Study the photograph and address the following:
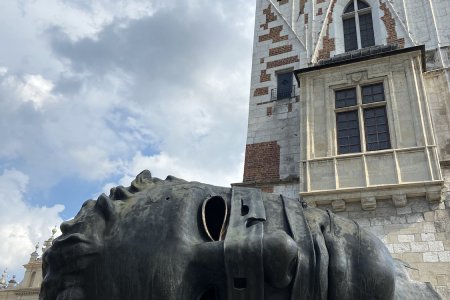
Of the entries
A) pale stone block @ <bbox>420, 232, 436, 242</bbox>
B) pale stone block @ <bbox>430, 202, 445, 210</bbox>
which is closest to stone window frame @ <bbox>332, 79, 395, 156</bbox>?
pale stone block @ <bbox>430, 202, 445, 210</bbox>

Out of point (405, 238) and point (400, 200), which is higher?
point (400, 200)

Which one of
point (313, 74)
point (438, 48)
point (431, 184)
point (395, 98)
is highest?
point (438, 48)

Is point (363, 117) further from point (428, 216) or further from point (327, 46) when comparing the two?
point (327, 46)

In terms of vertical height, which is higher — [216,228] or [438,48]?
[438,48]

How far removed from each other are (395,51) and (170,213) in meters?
11.3

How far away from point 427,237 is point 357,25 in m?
8.67

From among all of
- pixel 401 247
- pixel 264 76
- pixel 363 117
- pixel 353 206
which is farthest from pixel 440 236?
pixel 264 76

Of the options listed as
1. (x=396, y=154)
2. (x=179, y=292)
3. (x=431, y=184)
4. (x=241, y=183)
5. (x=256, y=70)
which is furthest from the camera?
(x=256, y=70)

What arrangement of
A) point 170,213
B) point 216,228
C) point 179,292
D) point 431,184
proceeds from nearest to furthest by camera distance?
point 179,292 → point 170,213 → point 216,228 → point 431,184

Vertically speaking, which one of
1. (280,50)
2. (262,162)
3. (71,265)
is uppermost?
(280,50)

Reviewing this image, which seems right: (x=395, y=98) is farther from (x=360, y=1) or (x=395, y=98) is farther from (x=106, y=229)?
(x=106, y=229)

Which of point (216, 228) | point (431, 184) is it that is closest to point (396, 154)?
point (431, 184)

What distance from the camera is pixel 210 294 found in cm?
203

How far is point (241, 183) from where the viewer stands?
12.5 meters
